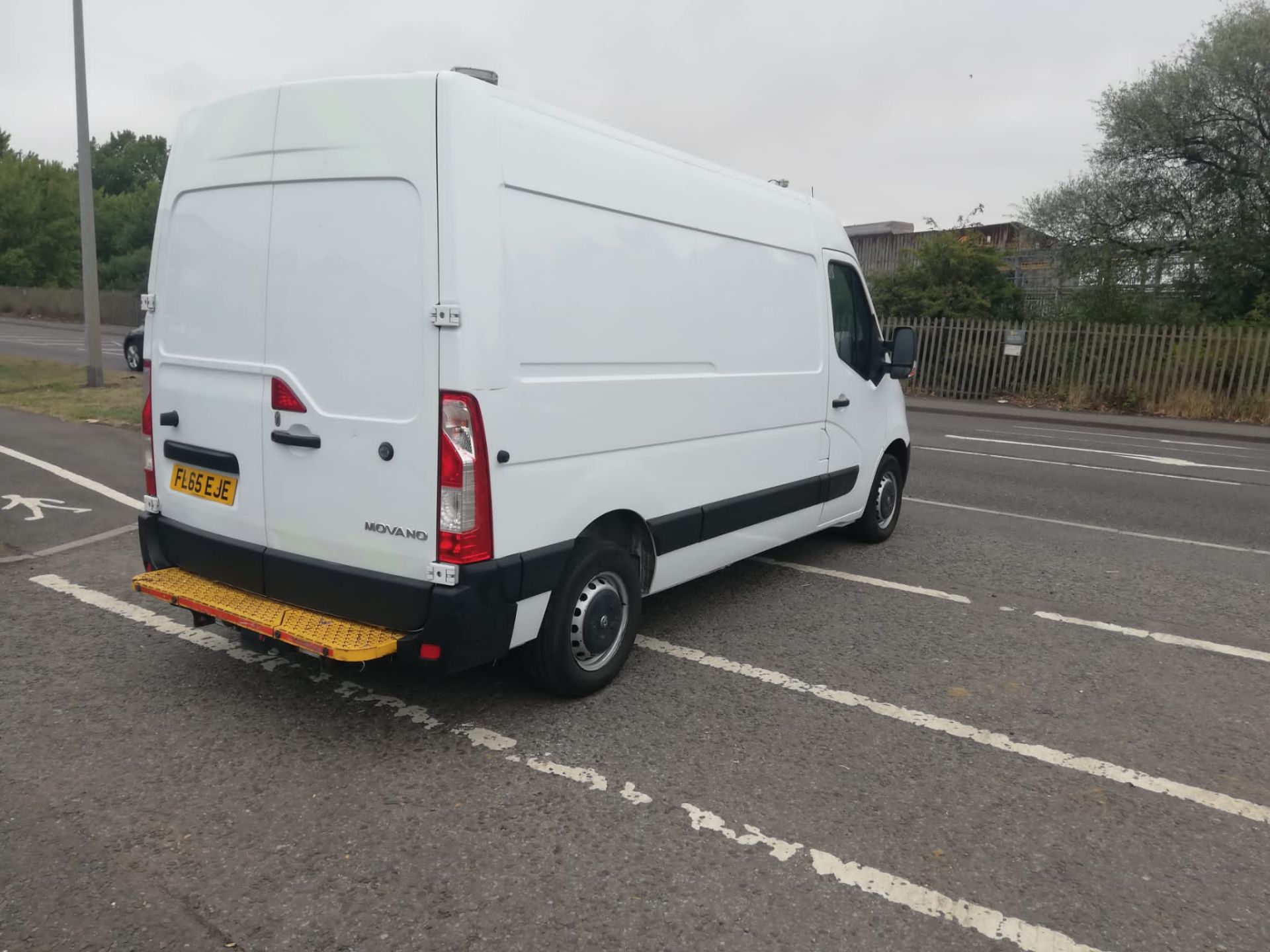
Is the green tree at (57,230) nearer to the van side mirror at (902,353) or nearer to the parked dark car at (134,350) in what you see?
the parked dark car at (134,350)

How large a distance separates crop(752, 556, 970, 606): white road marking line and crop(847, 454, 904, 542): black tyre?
718 mm

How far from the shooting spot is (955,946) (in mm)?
2701

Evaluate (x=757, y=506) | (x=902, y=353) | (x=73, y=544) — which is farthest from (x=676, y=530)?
(x=73, y=544)

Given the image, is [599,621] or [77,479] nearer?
[599,621]

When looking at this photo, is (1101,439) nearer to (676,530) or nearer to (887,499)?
(887,499)

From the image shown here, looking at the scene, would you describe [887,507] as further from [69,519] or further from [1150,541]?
[69,519]

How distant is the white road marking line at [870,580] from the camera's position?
598 centimetres

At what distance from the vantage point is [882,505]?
7207 millimetres

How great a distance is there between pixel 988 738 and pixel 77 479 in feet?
25.8

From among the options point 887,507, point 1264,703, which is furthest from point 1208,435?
point 1264,703

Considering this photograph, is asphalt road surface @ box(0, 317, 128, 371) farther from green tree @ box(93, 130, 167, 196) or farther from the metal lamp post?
green tree @ box(93, 130, 167, 196)

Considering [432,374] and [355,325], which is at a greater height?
[355,325]

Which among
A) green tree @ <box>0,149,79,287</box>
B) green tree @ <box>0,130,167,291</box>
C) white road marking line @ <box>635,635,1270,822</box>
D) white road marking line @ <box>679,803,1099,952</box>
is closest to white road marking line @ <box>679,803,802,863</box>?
white road marking line @ <box>679,803,1099,952</box>

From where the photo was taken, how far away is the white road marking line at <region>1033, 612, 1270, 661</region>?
513 cm
